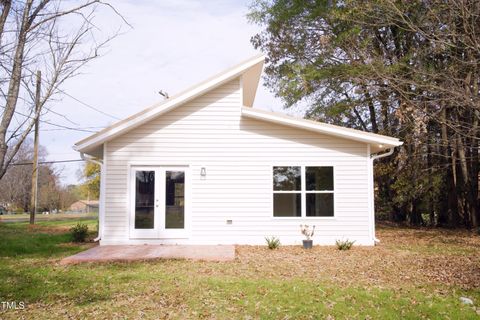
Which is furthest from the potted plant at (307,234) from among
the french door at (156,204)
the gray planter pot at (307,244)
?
the french door at (156,204)

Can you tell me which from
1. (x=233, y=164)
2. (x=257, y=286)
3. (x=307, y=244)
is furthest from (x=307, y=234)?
(x=257, y=286)

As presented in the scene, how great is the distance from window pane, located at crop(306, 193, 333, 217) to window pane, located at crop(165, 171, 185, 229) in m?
3.31

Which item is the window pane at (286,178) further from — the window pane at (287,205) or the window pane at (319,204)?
the window pane at (319,204)

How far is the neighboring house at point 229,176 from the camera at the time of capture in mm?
10945

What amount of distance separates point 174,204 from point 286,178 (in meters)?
3.03

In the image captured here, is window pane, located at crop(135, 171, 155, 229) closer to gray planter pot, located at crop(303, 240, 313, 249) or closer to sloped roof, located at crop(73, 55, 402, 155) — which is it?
sloped roof, located at crop(73, 55, 402, 155)

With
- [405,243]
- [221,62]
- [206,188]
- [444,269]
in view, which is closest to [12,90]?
[206,188]

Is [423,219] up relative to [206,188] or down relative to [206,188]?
down

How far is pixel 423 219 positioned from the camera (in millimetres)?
19078

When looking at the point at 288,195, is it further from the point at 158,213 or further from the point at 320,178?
the point at 158,213

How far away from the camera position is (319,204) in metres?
11.1

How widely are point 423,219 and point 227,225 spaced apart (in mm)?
11848

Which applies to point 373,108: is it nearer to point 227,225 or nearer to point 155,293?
point 227,225

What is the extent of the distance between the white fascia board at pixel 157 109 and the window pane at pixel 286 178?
2.74 meters
